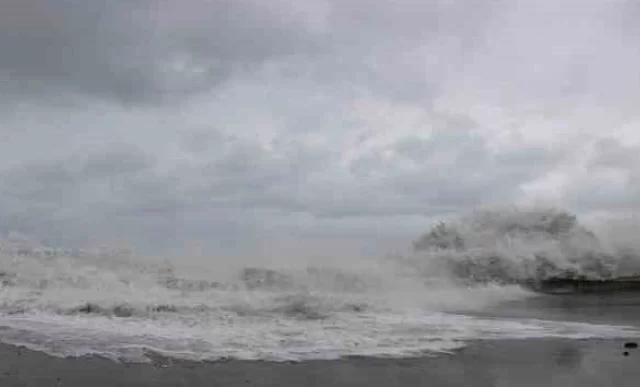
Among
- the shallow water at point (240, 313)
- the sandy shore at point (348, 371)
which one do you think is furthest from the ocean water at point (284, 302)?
the sandy shore at point (348, 371)

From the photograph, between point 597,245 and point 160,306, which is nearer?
point 160,306

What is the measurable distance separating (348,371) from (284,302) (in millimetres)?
7138

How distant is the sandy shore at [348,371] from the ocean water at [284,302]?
25.3 inches

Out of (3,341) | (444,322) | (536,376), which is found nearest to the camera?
(536,376)

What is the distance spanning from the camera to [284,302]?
18406 millimetres

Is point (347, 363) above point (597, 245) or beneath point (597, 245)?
beneath

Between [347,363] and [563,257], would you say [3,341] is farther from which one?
[563,257]

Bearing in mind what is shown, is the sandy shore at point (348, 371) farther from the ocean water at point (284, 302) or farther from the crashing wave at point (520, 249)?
the crashing wave at point (520, 249)

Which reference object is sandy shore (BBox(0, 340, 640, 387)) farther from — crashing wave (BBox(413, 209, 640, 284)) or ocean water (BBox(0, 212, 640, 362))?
crashing wave (BBox(413, 209, 640, 284))

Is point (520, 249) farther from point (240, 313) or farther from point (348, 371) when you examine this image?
point (348, 371)

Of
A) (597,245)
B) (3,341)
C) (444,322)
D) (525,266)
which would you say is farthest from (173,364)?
(597,245)

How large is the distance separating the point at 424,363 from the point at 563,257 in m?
23.5

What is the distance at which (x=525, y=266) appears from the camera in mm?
32031

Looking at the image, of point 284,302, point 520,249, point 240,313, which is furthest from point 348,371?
point 520,249
